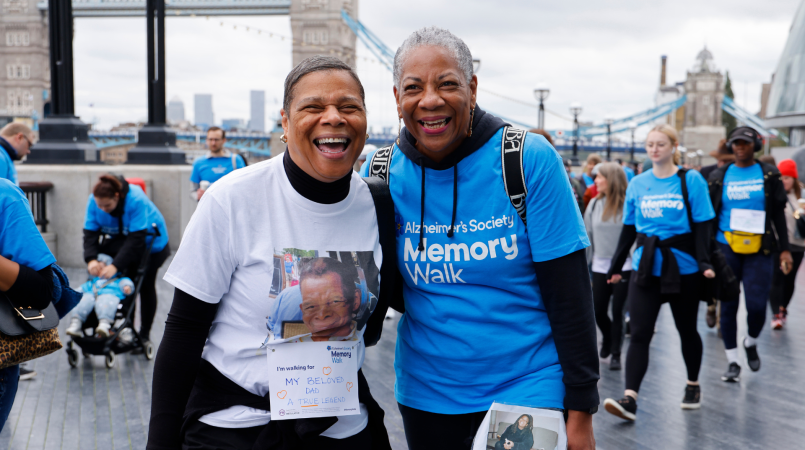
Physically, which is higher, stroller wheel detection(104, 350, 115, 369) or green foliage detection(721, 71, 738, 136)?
green foliage detection(721, 71, 738, 136)

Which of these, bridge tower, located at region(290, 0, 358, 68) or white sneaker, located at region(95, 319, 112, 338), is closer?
white sneaker, located at region(95, 319, 112, 338)

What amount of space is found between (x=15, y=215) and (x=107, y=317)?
3.21 metres

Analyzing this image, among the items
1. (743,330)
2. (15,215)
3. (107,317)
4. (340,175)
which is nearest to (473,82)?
(340,175)

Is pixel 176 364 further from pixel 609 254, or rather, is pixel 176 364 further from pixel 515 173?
pixel 609 254

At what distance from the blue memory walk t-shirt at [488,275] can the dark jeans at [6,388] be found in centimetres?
160

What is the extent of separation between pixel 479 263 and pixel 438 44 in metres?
0.59

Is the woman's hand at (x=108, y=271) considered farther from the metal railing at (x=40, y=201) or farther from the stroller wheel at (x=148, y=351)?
the metal railing at (x=40, y=201)

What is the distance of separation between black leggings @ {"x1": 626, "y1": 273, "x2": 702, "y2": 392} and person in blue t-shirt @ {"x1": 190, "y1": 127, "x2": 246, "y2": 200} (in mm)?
4904

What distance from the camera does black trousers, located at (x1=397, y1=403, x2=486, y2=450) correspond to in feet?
6.48

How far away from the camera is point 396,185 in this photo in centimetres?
207

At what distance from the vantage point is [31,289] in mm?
2584

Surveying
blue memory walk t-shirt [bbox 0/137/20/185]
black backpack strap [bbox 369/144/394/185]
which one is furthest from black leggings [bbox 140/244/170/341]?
black backpack strap [bbox 369/144/394/185]

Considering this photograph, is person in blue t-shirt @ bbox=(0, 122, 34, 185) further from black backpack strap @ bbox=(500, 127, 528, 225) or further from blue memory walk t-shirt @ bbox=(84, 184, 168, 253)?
black backpack strap @ bbox=(500, 127, 528, 225)

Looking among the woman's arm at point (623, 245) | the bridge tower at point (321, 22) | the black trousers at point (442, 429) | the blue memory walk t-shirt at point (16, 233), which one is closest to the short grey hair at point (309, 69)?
the black trousers at point (442, 429)
